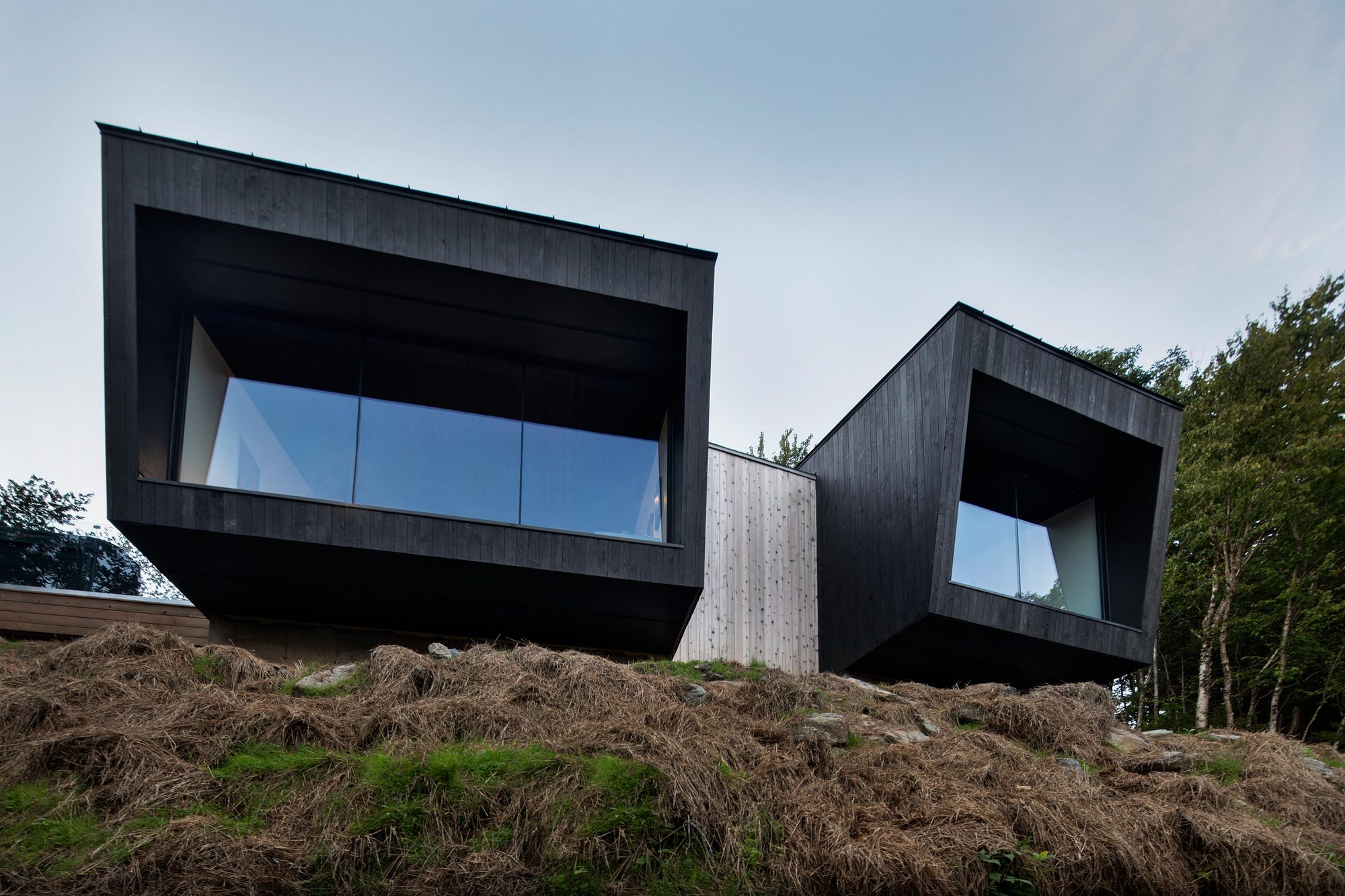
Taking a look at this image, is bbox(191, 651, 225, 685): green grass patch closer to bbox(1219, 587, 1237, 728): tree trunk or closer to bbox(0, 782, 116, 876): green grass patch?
bbox(0, 782, 116, 876): green grass patch

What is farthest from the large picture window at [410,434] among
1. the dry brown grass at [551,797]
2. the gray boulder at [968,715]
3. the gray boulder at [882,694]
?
the gray boulder at [968,715]

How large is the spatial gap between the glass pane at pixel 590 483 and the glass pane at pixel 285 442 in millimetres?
2046

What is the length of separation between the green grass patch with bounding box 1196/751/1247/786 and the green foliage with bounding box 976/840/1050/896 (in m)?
3.37

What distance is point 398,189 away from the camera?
7934mm

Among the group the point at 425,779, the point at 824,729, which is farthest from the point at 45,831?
the point at 824,729

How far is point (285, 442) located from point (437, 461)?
164 cm

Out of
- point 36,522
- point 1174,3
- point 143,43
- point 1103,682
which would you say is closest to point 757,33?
point 1174,3

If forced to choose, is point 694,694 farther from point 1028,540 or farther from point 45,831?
point 1028,540

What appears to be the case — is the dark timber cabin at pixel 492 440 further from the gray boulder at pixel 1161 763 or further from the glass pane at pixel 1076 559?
the gray boulder at pixel 1161 763

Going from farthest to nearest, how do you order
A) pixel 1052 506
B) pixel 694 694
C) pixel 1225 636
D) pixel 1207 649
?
pixel 1225 636 < pixel 1207 649 < pixel 1052 506 < pixel 694 694

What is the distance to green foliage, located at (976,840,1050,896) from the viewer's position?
4496 mm

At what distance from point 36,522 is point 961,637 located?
20977 mm

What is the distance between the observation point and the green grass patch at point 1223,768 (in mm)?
6832

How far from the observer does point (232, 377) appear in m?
8.54
